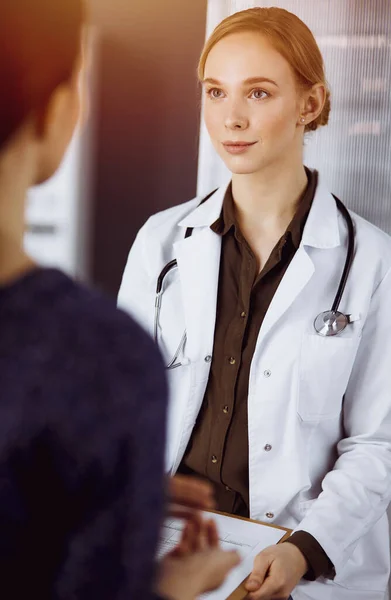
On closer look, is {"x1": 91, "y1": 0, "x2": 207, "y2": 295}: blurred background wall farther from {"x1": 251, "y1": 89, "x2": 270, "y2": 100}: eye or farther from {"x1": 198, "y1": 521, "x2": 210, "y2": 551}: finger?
{"x1": 198, "y1": 521, "x2": 210, "y2": 551}: finger

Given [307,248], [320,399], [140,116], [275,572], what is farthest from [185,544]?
[140,116]

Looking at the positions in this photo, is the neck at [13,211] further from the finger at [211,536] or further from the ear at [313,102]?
the ear at [313,102]

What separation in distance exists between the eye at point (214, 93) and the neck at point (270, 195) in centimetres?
13

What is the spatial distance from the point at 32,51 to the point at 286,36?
863mm

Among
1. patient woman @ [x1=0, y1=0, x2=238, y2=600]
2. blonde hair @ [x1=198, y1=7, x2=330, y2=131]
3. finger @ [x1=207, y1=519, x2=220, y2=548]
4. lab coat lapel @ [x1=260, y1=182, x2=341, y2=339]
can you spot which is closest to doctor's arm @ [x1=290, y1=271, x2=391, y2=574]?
lab coat lapel @ [x1=260, y1=182, x2=341, y2=339]

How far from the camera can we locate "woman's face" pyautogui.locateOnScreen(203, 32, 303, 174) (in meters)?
1.14

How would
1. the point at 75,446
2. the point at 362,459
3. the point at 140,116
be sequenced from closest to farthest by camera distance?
1. the point at 75,446
2. the point at 362,459
3. the point at 140,116

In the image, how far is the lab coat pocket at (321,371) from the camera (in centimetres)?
112

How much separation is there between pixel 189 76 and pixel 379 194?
50 cm

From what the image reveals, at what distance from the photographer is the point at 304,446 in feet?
3.73

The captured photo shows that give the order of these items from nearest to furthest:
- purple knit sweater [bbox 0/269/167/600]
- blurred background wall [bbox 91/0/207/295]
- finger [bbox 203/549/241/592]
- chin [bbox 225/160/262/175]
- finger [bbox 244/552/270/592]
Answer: purple knit sweater [bbox 0/269/167/600]
finger [bbox 203/549/241/592]
finger [bbox 244/552/270/592]
chin [bbox 225/160/262/175]
blurred background wall [bbox 91/0/207/295]

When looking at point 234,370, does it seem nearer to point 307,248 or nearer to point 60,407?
point 307,248

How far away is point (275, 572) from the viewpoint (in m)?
0.91

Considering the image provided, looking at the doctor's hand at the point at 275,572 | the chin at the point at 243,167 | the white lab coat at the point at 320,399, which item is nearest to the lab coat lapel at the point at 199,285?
the white lab coat at the point at 320,399
